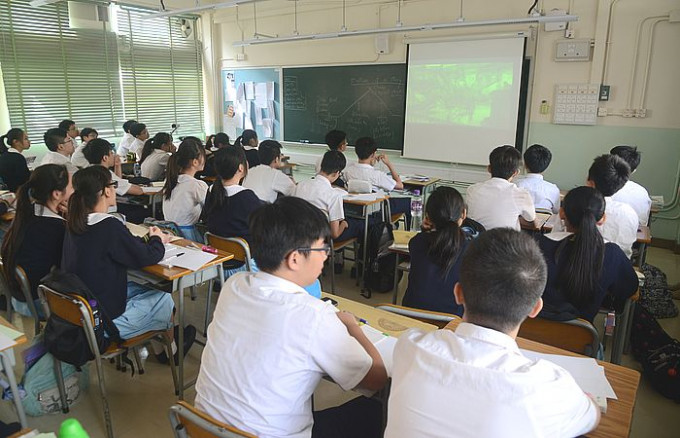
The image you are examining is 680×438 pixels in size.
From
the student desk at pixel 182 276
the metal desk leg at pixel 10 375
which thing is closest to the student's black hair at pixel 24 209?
the student desk at pixel 182 276

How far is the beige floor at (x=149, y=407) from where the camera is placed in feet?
7.97

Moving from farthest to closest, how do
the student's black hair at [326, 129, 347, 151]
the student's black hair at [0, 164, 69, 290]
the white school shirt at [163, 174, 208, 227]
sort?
1. the student's black hair at [326, 129, 347, 151]
2. the white school shirt at [163, 174, 208, 227]
3. the student's black hair at [0, 164, 69, 290]

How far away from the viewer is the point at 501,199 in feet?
10.9

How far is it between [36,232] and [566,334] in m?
2.79

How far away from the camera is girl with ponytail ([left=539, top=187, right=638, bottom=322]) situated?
88.0 inches

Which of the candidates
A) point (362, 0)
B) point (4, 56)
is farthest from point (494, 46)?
point (4, 56)

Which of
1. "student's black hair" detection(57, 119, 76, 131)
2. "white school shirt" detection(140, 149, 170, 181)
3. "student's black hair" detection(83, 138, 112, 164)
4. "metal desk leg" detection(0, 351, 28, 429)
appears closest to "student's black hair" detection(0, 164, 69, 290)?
"metal desk leg" detection(0, 351, 28, 429)

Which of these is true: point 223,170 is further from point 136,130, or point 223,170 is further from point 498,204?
point 136,130

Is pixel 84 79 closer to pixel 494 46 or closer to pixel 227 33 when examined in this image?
pixel 227 33

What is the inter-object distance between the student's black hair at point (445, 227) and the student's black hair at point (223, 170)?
1.48 meters

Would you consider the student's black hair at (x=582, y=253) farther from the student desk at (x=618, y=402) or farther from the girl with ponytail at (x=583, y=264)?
the student desk at (x=618, y=402)

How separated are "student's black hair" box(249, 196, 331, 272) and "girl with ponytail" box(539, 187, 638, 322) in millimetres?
1309

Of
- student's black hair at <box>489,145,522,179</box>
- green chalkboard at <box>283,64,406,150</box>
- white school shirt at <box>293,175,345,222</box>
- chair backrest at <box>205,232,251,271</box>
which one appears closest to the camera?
chair backrest at <box>205,232,251,271</box>

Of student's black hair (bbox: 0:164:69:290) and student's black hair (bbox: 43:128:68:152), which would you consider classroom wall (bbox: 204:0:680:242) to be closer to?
student's black hair (bbox: 43:128:68:152)
